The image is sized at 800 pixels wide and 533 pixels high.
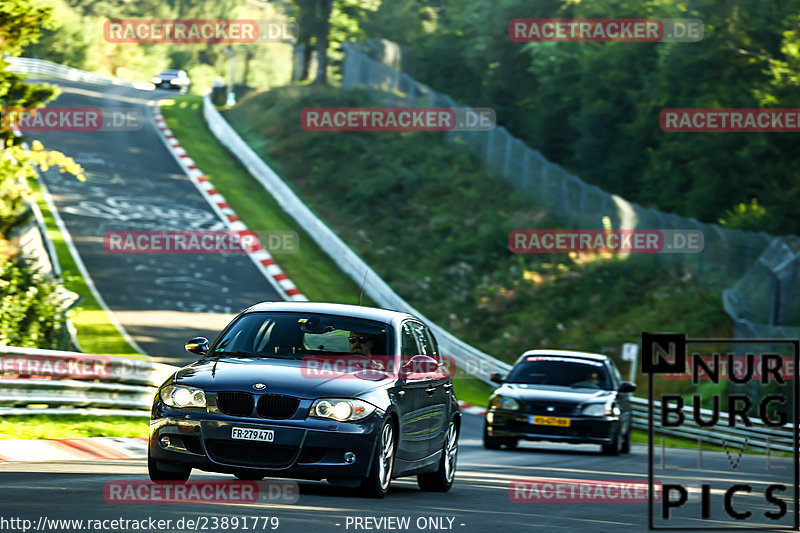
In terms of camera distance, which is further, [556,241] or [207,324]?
[556,241]

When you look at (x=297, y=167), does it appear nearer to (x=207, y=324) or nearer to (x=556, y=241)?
(x=556, y=241)

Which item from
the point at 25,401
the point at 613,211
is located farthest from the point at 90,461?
the point at 613,211

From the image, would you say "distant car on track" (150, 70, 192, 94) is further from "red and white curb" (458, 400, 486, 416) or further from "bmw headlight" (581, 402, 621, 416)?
"bmw headlight" (581, 402, 621, 416)

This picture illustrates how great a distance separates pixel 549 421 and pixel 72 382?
258 inches

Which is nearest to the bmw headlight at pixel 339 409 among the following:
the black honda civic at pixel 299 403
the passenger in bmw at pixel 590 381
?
the black honda civic at pixel 299 403

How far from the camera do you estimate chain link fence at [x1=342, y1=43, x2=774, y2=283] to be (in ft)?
111

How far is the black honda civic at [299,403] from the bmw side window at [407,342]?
0.36ft

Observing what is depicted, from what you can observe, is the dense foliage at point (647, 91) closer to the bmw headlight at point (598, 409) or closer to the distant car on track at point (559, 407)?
the distant car on track at point (559, 407)

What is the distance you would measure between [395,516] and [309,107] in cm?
4826

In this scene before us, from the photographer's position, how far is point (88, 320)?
90.0 ft

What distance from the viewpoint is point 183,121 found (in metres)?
54.6

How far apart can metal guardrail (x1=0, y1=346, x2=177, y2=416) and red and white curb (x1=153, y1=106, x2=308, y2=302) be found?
12886 mm

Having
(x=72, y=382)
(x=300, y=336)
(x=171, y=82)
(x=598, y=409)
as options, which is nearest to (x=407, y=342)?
(x=300, y=336)

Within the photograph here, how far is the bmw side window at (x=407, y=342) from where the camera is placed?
11.2 metres
